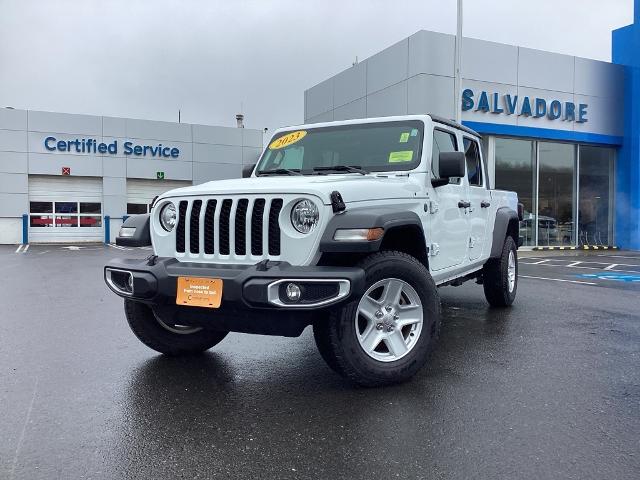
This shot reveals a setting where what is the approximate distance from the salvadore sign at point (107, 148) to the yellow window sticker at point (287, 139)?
959 inches

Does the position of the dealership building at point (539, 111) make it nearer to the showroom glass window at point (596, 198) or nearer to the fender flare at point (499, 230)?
Result: the showroom glass window at point (596, 198)

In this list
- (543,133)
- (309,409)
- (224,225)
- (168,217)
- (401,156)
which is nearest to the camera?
(309,409)

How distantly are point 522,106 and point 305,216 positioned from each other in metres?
17.1

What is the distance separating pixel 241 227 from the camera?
3.74 meters

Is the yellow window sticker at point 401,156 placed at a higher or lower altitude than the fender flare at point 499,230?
higher

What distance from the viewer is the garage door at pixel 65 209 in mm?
27234

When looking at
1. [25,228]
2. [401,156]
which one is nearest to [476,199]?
[401,156]

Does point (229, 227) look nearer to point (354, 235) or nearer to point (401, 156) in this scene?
point (354, 235)

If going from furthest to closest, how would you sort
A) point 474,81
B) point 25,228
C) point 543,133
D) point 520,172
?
point 25,228, point 520,172, point 543,133, point 474,81

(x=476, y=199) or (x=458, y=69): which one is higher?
(x=458, y=69)

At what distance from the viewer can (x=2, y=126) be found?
25.9 metres

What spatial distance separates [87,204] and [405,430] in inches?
1099

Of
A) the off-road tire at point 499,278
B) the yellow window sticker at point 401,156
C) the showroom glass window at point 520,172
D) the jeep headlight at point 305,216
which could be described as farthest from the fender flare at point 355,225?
the showroom glass window at point 520,172

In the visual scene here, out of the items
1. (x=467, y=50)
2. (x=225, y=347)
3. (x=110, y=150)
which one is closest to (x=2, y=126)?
(x=110, y=150)
